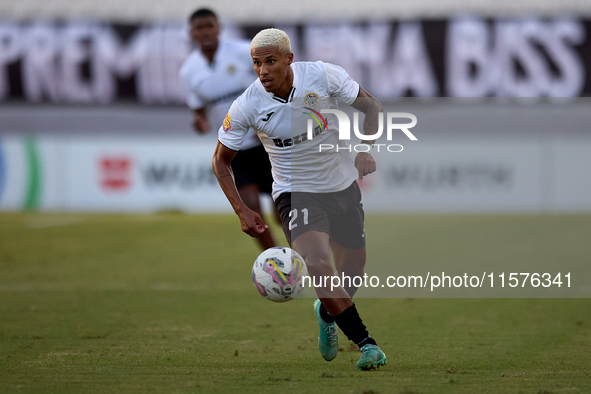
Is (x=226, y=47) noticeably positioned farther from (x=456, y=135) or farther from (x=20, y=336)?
(x=456, y=135)

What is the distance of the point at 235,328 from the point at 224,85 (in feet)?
8.73

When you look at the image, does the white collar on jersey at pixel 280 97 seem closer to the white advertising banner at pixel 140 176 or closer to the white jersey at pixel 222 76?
the white jersey at pixel 222 76

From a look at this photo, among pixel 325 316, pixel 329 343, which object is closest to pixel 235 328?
pixel 325 316

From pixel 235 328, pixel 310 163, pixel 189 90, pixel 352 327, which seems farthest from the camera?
pixel 189 90

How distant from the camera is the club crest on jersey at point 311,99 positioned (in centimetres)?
529

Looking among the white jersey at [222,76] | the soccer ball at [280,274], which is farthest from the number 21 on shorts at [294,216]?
the white jersey at [222,76]

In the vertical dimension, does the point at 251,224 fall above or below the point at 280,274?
above

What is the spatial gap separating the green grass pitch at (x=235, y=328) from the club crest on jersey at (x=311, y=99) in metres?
1.72

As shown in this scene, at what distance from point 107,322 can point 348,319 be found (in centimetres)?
274

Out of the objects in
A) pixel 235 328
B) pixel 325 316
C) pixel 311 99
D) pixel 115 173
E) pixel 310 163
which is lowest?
pixel 115 173

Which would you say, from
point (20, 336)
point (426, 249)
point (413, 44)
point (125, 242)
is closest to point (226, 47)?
Result: point (20, 336)

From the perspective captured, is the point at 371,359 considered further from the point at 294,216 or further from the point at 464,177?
the point at 464,177

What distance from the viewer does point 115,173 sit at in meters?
19.1

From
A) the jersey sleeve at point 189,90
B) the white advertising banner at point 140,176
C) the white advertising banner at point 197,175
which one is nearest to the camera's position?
the jersey sleeve at point 189,90
